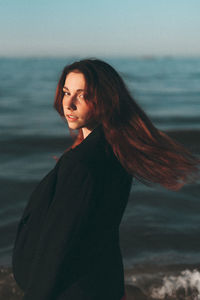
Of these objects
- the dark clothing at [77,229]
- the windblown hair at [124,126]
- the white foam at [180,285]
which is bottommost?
the white foam at [180,285]

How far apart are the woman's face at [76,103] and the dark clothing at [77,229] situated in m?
0.14

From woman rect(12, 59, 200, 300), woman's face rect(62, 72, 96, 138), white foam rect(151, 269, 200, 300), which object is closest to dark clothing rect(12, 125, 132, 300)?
woman rect(12, 59, 200, 300)

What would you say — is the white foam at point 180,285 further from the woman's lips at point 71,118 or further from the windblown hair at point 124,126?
the woman's lips at point 71,118

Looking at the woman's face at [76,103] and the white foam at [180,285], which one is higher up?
the woman's face at [76,103]

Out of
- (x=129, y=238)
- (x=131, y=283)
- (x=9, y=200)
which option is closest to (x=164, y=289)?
(x=131, y=283)

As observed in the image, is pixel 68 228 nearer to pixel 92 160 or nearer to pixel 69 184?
pixel 69 184

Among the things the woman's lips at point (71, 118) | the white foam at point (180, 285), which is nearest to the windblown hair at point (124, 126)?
the woman's lips at point (71, 118)

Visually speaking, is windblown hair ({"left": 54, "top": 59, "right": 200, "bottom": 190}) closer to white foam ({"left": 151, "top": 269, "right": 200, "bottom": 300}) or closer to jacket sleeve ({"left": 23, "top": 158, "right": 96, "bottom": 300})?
jacket sleeve ({"left": 23, "top": 158, "right": 96, "bottom": 300})

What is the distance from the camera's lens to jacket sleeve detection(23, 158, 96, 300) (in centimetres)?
177

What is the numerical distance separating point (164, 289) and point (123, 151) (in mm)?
3321

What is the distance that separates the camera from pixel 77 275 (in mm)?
1924

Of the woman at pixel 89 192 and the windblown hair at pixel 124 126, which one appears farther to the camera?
the windblown hair at pixel 124 126

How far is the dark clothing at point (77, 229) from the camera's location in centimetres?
177

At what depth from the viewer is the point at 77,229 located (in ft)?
5.85
